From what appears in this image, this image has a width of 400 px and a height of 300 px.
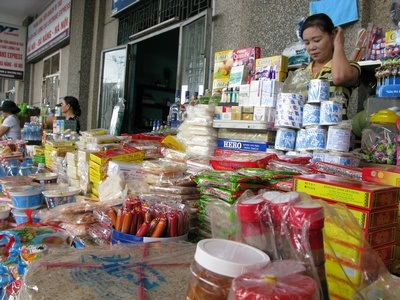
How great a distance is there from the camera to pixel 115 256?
894mm

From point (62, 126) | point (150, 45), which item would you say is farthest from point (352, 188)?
point (150, 45)

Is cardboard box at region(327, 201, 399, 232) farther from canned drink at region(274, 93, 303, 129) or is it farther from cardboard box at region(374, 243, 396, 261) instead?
canned drink at region(274, 93, 303, 129)

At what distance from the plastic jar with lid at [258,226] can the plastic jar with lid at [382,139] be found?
1365mm

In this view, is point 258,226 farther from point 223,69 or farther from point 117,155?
point 223,69

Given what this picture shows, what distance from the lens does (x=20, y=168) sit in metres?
2.84

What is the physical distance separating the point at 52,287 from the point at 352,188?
709 mm

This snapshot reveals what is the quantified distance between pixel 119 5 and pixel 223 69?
4315 millimetres

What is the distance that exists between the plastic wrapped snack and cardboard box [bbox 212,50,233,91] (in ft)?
5.99

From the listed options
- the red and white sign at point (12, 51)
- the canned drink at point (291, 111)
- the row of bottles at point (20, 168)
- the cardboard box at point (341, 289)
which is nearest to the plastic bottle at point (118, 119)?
the row of bottles at point (20, 168)

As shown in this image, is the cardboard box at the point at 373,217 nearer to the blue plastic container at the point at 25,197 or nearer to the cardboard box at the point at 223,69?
the blue plastic container at the point at 25,197

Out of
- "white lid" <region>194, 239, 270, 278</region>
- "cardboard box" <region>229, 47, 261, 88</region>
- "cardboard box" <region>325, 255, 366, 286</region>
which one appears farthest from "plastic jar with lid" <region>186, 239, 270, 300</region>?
"cardboard box" <region>229, 47, 261, 88</region>

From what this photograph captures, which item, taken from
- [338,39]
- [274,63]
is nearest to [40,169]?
[274,63]

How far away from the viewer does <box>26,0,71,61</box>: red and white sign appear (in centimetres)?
821

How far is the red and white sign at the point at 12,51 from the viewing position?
11.2 metres
